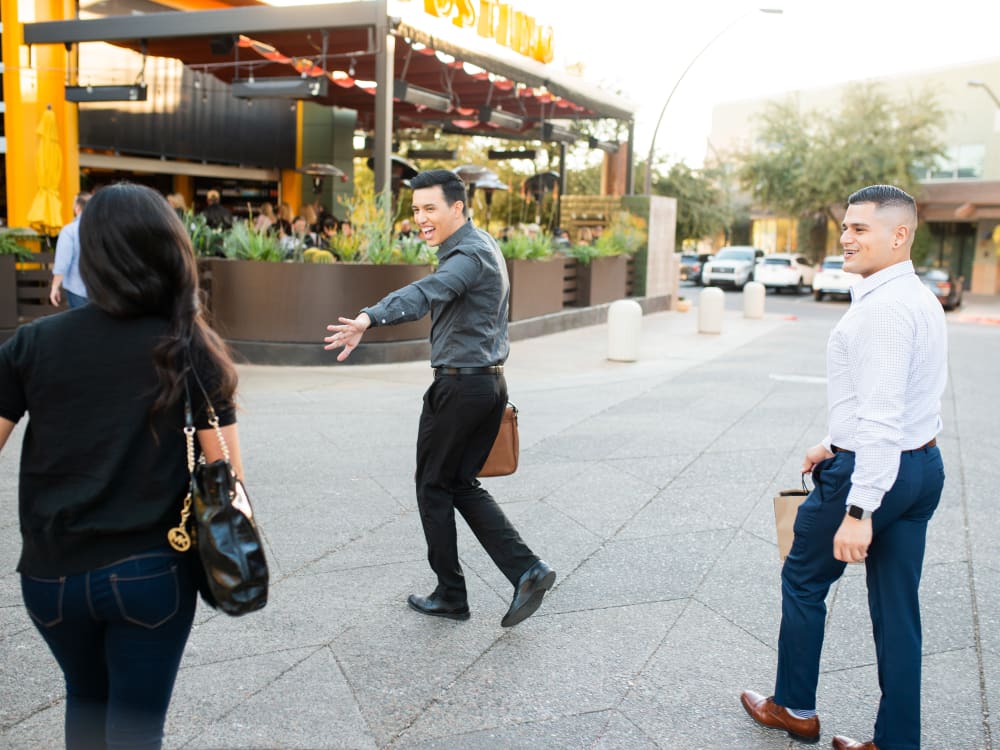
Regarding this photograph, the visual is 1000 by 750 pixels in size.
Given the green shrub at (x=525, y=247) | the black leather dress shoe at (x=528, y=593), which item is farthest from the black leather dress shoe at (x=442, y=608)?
the green shrub at (x=525, y=247)

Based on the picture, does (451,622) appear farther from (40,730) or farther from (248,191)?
(248,191)

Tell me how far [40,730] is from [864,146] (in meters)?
39.6

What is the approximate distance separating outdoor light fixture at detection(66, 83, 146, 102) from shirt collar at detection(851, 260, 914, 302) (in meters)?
12.5

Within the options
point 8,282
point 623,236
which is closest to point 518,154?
point 623,236

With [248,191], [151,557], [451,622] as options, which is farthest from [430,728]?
[248,191]

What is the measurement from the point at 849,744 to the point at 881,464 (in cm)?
103

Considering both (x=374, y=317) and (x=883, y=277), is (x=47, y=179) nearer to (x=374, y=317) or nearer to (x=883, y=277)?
(x=374, y=317)

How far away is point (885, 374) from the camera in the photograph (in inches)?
106

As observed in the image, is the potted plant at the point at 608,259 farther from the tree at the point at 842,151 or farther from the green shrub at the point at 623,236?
the tree at the point at 842,151

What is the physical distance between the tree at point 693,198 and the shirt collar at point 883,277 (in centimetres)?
3625

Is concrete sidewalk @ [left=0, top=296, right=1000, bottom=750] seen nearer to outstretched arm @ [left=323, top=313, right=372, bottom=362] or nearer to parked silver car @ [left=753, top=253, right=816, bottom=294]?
outstretched arm @ [left=323, top=313, right=372, bottom=362]

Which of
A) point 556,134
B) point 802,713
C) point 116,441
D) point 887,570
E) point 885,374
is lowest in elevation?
point 802,713

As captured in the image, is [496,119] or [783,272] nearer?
[496,119]

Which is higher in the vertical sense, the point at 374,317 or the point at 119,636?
the point at 374,317
